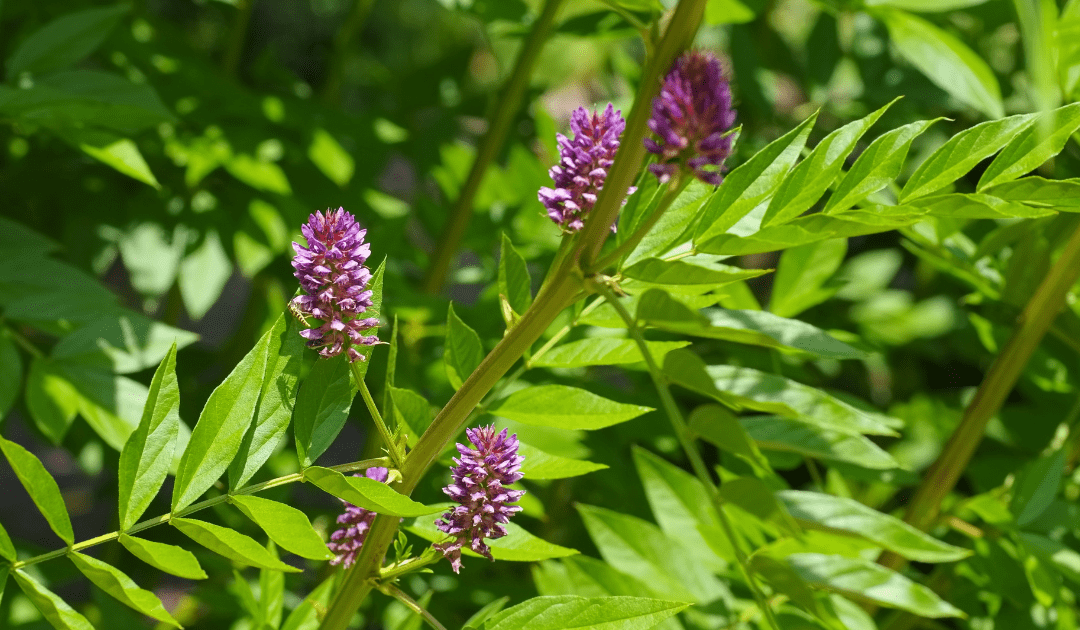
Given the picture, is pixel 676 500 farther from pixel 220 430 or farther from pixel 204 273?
pixel 204 273

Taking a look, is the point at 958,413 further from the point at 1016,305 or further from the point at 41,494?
the point at 41,494

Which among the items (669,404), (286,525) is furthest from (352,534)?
(669,404)

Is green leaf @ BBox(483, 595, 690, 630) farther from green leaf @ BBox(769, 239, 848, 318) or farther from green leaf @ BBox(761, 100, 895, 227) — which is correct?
green leaf @ BBox(769, 239, 848, 318)

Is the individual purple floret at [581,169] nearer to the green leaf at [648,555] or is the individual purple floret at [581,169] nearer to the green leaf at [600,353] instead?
the green leaf at [600,353]

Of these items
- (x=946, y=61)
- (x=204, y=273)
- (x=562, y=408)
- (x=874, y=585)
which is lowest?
(x=874, y=585)

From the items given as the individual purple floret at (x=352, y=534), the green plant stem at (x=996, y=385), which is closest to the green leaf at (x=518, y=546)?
the individual purple floret at (x=352, y=534)

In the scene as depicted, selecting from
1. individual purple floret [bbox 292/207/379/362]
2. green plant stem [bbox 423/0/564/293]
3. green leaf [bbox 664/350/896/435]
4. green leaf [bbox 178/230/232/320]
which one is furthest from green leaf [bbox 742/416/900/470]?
green leaf [bbox 178/230/232/320]
